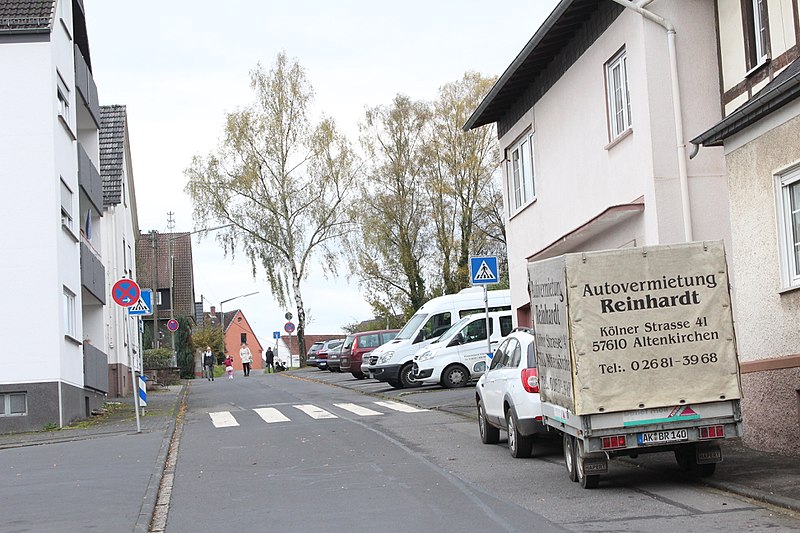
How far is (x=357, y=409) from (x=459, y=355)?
5183 mm

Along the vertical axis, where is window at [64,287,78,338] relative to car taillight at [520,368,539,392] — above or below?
above

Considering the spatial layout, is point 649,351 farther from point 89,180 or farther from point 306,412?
point 89,180

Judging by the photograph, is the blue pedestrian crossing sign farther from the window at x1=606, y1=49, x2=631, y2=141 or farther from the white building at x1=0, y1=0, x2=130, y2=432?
the white building at x1=0, y1=0, x2=130, y2=432

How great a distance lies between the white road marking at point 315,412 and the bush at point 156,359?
19.5 meters

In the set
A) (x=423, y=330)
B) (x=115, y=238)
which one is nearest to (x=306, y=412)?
(x=423, y=330)

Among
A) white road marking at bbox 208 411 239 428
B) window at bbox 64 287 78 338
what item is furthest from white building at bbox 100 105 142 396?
white road marking at bbox 208 411 239 428

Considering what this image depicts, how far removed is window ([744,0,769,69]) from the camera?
46.6ft

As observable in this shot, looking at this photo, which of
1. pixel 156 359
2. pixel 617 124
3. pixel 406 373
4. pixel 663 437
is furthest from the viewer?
pixel 156 359

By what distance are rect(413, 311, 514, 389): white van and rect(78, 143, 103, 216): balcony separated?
9.94m

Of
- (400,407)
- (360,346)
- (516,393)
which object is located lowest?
(400,407)

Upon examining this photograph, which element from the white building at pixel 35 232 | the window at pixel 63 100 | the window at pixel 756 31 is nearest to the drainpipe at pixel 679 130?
the window at pixel 756 31

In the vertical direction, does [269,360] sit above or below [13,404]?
above

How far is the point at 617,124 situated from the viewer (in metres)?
18.0

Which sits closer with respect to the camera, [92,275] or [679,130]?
[679,130]
